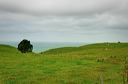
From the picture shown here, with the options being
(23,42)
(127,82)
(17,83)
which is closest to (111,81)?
(127,82)

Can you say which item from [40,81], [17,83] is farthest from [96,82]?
[17,83]

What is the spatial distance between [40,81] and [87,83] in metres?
4.75

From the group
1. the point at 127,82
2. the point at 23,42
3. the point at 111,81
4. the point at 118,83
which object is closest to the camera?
the point at 127,82

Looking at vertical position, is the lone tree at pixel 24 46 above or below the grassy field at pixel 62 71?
above

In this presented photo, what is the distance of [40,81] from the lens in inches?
1113

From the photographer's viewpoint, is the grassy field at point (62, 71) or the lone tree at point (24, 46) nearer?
the grassy field at point (62, 71)

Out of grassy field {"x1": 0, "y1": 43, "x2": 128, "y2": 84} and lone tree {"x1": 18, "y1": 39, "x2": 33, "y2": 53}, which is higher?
lone tree {"x1": 18, "y1": 39, "x2": 33, "y2": 53}

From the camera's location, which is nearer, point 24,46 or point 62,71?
point 62,71

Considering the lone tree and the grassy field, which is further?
the lone tree

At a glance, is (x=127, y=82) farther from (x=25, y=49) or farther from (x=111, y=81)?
(x=25, y=49)

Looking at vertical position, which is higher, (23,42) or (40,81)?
(23,42)

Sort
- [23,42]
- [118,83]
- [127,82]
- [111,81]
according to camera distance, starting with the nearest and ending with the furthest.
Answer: [127,82] → [118,83] → [111,81] → [23,42]

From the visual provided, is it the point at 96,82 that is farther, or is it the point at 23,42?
the point at 23,42

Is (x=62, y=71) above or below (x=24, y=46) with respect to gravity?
below
